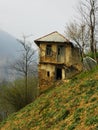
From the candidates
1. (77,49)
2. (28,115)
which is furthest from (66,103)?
(77,49)

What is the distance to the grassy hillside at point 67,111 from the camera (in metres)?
19.8

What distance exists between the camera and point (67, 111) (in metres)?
22.8

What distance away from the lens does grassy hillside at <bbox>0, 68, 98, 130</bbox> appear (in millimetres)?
19812

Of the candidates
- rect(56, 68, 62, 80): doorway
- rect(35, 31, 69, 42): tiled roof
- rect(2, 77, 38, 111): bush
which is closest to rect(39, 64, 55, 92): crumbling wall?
rect(56, 68, 62, 80): doorway

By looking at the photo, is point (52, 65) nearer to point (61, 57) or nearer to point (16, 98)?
point (61, 57)

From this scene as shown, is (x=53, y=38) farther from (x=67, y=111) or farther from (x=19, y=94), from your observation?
(x=67, y=111)

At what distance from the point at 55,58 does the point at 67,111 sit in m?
22.4

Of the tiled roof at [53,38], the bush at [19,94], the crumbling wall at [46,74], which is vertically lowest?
the bush at [19,94]

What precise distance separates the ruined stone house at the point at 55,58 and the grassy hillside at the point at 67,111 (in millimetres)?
13520

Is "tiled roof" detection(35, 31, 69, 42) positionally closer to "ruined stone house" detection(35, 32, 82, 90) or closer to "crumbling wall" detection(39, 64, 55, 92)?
"ruined stone house" detection(35, 32, 82, 90)

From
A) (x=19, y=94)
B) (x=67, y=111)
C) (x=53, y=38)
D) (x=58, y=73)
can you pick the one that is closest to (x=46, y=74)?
(x=58, y=73)

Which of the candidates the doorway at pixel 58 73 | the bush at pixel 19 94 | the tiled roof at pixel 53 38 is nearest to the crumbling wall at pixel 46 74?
the doorway at pixel 58 73

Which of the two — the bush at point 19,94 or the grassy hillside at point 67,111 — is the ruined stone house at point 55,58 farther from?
the grassy hillside at point 67,111

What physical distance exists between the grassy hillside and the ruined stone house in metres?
13.5
